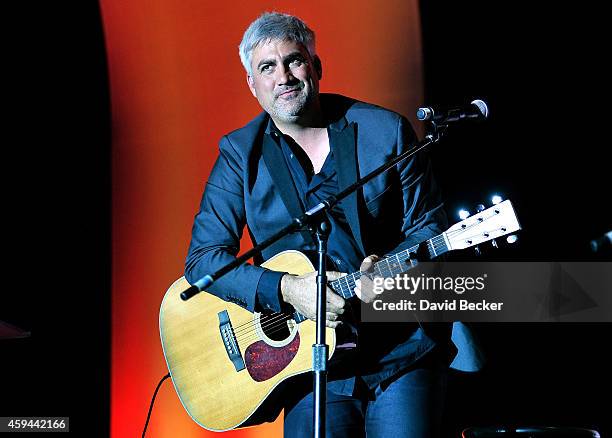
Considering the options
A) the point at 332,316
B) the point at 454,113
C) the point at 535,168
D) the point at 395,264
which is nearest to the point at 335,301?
the point at 332,316

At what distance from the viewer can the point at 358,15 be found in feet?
12.1

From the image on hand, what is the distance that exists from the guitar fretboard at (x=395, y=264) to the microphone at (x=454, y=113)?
0.38m

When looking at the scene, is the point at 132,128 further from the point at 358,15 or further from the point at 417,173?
the point at 417,173

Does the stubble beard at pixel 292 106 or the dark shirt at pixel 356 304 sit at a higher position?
the stubble beard at pixel 292 106

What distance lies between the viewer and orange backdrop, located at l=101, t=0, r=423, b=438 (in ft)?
12.7

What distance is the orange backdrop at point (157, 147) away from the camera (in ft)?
12.7

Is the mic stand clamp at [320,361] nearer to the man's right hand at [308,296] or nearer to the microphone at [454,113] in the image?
the man's right hand at [308,296]

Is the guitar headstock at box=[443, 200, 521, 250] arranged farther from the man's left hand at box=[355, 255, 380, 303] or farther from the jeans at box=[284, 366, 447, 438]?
the jeans at box=[284, 366, 447, 438]

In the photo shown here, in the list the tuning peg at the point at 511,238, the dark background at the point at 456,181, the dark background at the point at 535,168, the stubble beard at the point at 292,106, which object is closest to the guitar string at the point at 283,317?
the tuning peg at the point at 511,238

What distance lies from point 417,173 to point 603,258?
75 centimetres

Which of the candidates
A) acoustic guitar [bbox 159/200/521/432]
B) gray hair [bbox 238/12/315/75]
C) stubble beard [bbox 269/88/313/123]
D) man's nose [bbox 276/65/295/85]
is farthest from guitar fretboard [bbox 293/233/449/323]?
gray hair [bbox 238/12/315/75]

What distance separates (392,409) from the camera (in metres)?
2.65

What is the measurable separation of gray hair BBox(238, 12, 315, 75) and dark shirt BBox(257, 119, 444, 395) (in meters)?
0.32

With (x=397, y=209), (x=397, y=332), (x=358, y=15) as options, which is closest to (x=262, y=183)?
(x=397, y=209)
